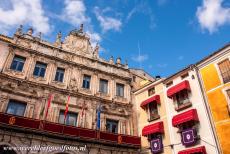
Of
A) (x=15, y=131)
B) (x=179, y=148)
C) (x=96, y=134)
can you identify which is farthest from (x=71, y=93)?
(x=179, y=148)

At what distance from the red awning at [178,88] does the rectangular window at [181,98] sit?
47 centimetres

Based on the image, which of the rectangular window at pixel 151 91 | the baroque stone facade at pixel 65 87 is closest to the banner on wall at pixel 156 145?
the baroque stone facade at pixel 65 87

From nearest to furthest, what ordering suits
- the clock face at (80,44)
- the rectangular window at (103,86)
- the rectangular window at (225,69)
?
the rectangular window at (225,69), the rectangular window at (103,86), the clock face at (80,44)

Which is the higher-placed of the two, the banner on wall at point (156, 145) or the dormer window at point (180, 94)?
the dormer window at point (180, 94)

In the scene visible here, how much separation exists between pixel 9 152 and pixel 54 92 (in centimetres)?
585

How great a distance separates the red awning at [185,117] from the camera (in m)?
15.6

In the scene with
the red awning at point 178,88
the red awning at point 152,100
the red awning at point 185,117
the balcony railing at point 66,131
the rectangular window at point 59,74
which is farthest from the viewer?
the rectangular window at point 59,74

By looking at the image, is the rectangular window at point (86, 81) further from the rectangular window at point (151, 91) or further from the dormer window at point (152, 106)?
the rectangular window at point (151, 91)

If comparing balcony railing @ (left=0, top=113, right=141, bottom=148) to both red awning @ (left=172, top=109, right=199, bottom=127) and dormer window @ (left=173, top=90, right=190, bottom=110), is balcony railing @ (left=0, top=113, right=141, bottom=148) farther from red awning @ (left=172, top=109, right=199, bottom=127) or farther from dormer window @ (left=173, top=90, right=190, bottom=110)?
dormer window @ (left=173, top=90, right=190, bottom=110)

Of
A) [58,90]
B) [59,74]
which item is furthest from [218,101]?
[59,74]

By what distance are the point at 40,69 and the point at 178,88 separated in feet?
40.7

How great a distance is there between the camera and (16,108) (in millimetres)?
16672

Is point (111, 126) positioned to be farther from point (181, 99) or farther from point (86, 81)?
point (181, 99)

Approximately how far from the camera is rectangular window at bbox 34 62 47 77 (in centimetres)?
1888
